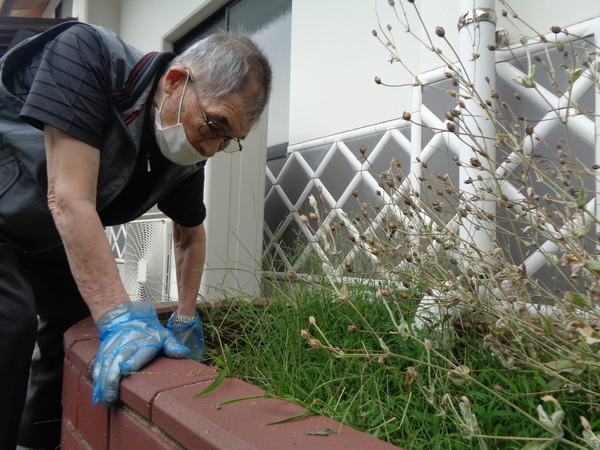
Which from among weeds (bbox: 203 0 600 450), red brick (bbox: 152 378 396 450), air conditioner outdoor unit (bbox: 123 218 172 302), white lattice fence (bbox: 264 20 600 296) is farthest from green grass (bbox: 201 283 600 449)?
air conditioner outdoor unit (bbox: 123 218 172 302)

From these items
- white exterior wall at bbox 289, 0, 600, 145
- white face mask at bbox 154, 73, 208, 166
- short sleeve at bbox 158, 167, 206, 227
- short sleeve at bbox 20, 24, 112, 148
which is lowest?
short sleeve at bbox 158, 167, 206, 227

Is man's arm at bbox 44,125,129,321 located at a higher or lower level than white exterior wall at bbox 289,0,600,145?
lower

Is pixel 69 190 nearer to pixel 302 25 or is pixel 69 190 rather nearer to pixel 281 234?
pixel 281 234

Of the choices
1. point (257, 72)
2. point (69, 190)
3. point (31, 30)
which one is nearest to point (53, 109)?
point (69, 190)

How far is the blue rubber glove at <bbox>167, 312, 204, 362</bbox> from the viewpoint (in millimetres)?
1710

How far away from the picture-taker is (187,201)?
1.99 m

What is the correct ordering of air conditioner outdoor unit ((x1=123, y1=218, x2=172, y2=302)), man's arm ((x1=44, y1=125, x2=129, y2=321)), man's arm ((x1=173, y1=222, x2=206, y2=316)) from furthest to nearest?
1. air conditioner outdoor unit ((x1=123, y1=218, x2=172, y2=302))
2. man's arm ((x1=173, y1=222, x2=206, y2=316))
3. man's arm ((x1=44, y1=125, x2=129, y2=321))

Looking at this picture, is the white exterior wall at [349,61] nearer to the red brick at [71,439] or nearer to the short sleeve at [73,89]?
the short sleeve at [73,89]

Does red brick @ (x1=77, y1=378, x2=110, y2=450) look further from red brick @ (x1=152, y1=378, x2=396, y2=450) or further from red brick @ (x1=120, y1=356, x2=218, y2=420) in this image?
red brick @ (x1=152, y1=378, x2=396, y2=450)

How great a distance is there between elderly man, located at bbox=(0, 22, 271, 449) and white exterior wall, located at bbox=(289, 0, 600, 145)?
0.78 meters

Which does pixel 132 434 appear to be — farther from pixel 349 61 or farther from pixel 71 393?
pixel 349 61

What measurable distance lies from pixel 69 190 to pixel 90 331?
0.53 meters

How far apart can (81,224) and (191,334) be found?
66cm

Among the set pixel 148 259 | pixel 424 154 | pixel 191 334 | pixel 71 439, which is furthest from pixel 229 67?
pixel 148 259
